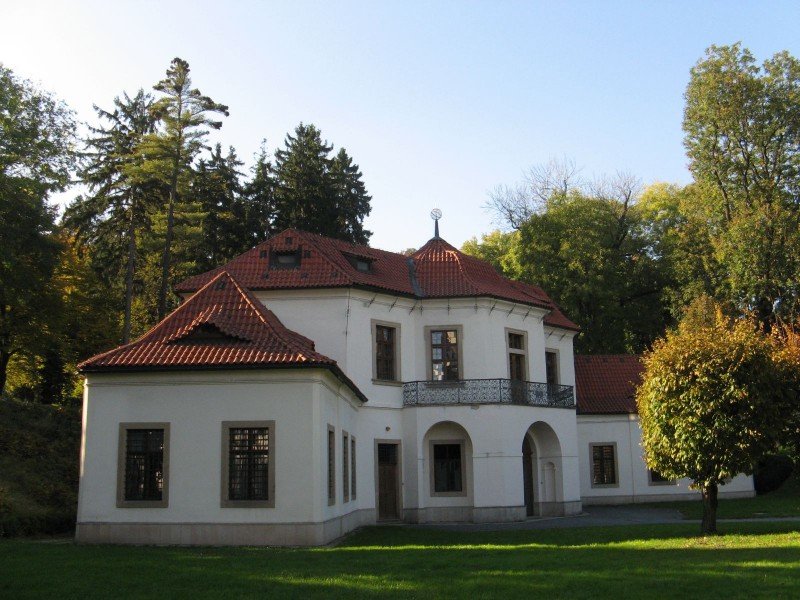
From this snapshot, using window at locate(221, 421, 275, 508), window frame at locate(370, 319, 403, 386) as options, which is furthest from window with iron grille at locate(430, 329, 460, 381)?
window at locate(221, 421, 275, 508)

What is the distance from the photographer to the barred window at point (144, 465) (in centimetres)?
1933

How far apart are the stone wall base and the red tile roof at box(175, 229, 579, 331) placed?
9.51 metres

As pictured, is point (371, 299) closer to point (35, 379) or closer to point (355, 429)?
point (355, 429)

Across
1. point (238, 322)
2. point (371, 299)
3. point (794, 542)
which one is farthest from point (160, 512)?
point (794, 542)

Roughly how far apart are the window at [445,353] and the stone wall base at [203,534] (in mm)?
10637

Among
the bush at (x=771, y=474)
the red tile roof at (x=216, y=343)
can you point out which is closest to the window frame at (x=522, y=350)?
the red tile roof at (x=216, y=343)

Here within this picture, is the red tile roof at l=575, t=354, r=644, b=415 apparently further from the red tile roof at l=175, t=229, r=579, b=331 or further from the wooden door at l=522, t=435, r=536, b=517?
the wooden door at l=522, t=435, r=536, b=517

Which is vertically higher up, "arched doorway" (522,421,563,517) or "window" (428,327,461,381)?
"window" (428,327,461,381)

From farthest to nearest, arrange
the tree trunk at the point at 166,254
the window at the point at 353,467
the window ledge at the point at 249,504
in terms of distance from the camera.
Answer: the tree trunk at the point at 166,254
the window at the point at 353,467
the window ledge at the point at 249,504

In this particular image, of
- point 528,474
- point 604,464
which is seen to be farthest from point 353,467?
point 604,464

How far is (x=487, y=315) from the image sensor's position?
2906cm

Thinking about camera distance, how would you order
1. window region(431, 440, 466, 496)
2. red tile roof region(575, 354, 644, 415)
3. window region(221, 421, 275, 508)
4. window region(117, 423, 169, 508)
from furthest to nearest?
red tile roof region(575, 354, 644, 415) < window region(431, 440, 466, 496) < window region(117, 423, 169, 508) < window region(221, 421, 275, 508)

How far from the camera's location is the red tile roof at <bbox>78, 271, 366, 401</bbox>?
19.4m

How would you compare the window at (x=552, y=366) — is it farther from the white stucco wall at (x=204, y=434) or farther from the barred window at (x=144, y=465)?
the barred window at (x=144, y=465)
